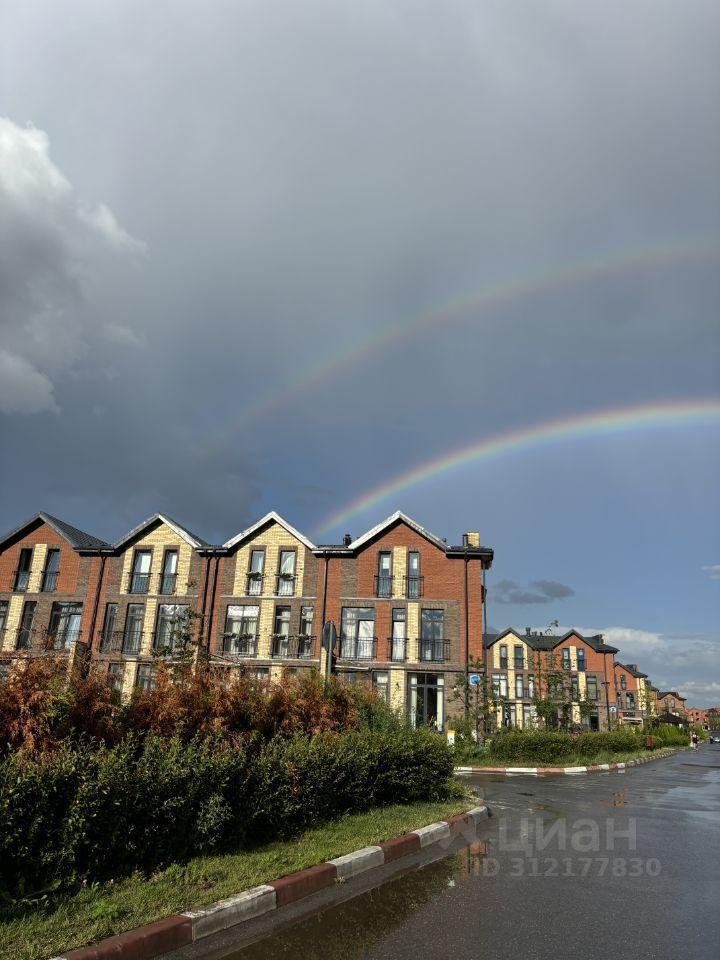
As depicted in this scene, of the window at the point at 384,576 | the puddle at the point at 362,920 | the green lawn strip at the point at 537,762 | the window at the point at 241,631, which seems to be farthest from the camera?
the window at the point at 384,576

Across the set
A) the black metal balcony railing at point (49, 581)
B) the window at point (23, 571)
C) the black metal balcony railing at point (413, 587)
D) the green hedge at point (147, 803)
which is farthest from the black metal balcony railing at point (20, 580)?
the green hedge at point (147, 803)

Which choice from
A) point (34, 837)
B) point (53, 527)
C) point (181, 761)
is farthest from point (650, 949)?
point (53, 527)

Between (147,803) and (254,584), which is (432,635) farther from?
(147,803)

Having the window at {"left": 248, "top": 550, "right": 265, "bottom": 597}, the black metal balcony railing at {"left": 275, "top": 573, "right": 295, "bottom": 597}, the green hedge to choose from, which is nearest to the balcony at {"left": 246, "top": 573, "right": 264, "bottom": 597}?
the window at {"left": 248, "top": 550, "right": 265, "bottom": 597}

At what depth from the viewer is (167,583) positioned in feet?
127

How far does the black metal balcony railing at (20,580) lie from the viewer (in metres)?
39.3

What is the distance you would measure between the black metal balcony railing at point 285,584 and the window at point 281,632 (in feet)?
2.79

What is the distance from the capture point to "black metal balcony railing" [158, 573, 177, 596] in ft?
126

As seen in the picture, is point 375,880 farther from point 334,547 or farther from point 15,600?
point 15,600

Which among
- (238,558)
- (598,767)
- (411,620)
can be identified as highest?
(238,558)

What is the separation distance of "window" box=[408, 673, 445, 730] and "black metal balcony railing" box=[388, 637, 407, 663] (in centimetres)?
105

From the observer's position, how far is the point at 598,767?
82.2 ft

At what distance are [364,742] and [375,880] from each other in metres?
3.12

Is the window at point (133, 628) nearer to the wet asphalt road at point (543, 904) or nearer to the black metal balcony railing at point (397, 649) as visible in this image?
the black metal balcony railing at point (397, 649)
